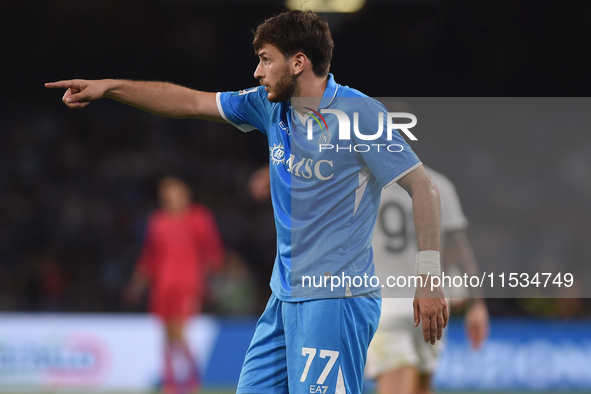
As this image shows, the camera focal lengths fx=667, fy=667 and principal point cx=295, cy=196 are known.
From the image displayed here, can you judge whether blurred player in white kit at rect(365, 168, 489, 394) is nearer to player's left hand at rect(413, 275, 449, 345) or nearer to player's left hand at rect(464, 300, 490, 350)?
player's left hand at rect(464, 300, 490, 350)

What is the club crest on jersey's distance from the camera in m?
2.88

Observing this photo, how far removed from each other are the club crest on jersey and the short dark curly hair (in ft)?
1.18

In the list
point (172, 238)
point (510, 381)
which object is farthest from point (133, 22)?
point (510, 381)

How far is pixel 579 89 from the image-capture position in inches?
505

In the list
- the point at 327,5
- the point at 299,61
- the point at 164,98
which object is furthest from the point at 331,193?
the point at 327,5

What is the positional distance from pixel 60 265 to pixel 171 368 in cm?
407

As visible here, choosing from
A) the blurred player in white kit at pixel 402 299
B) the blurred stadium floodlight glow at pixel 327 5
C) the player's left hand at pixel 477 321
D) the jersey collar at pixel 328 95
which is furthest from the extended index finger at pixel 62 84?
the blurred stadium floodlight glow at pixel 327 5

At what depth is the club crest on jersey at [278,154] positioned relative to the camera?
9.45 feet

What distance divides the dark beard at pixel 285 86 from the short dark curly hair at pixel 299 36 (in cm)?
8

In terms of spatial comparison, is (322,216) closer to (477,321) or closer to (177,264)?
(477,321)

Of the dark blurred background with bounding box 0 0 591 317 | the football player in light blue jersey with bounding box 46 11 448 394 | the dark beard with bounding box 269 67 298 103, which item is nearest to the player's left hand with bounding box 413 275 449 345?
the football player in light blue jersey with bounding box 46 11 448 394

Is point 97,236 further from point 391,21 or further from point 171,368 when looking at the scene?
point 391,21

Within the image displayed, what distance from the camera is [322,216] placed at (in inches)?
109

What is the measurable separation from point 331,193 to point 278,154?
309 mm
